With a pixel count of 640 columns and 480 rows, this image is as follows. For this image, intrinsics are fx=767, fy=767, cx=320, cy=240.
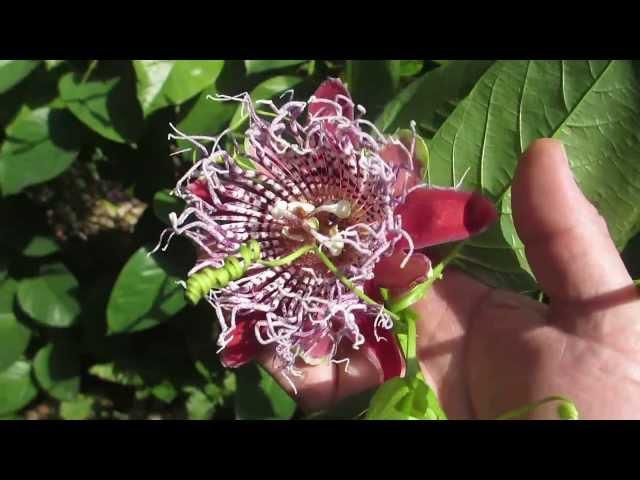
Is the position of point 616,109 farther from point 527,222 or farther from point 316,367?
point 316,367

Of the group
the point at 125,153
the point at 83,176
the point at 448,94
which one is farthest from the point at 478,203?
the point at 83,176

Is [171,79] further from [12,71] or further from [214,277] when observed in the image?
[214,277]

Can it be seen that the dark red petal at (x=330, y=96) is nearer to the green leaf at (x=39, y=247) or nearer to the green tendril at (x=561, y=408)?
the green tendril at (x=561, y=408)

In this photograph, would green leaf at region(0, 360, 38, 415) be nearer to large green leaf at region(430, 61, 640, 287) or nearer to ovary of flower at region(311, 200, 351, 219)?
ovary of flower at region(311, 200, 351, 219)

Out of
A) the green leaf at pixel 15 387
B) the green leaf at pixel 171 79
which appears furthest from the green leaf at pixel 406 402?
the green leaf at pixel 15 387

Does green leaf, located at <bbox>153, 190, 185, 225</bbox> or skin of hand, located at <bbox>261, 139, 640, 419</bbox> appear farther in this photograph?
green leaf, located at <bbox>153, 190, 185, 225</bbox>

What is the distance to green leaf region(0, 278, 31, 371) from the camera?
4.77 ft

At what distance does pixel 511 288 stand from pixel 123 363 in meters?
0.90

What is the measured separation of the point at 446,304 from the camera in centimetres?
100

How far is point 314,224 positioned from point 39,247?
2.12 ft

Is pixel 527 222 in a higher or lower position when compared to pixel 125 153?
higher

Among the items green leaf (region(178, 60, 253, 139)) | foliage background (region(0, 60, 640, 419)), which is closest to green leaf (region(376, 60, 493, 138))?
foliage background (region(0, 60, 640, 419))

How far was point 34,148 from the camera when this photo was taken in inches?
47.0

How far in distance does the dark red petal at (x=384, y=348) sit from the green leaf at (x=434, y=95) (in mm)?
250
